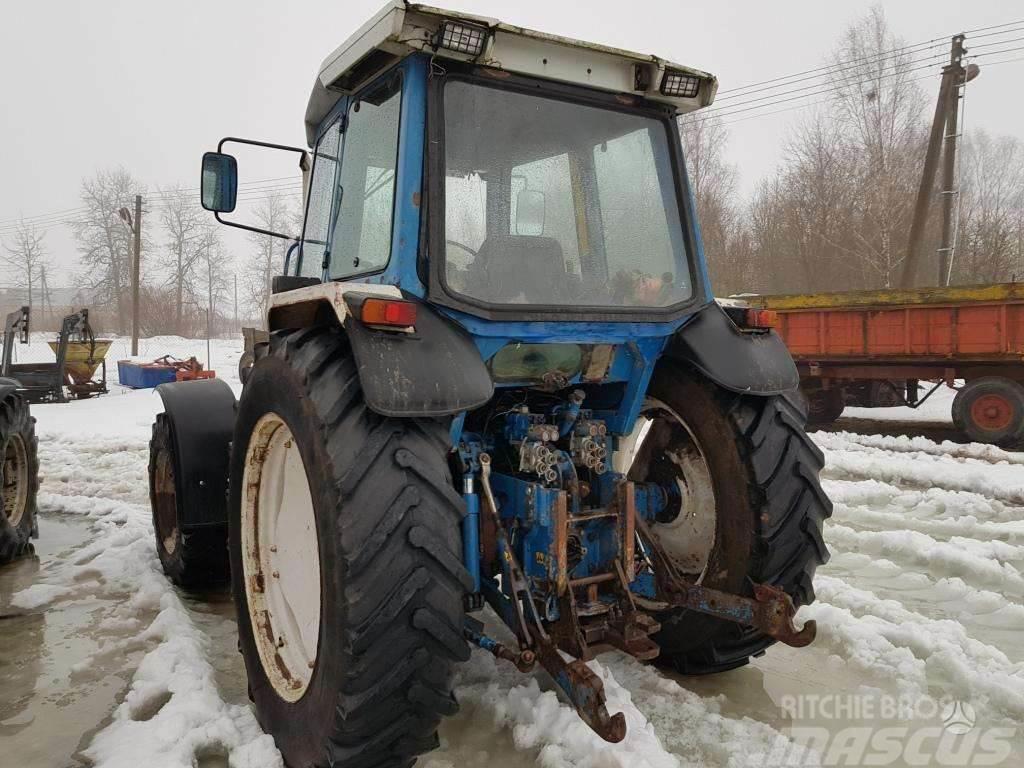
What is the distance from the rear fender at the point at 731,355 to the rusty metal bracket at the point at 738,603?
26.3 inches

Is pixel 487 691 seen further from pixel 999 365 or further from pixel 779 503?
pixel 999 365

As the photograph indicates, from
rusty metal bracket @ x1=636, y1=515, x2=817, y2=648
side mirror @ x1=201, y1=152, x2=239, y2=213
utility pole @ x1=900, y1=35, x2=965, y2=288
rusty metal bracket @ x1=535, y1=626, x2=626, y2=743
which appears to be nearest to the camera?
rusty metal bracket @ x1=535, y1=626, x2=626, y2=743

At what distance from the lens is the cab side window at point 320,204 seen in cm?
316

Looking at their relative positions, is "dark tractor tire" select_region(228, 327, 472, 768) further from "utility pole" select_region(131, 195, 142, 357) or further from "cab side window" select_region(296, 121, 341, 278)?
"utility pole" select_region(131, 195, 142, 357)

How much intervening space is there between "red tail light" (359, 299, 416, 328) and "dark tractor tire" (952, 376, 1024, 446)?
9.33 meters

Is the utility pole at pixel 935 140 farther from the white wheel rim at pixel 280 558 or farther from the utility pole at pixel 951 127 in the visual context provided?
the white wheel rim at pixel 280 558

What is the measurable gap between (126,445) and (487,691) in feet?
27.4

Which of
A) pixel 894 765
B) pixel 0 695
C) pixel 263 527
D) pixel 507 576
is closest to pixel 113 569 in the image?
pixel 0 695

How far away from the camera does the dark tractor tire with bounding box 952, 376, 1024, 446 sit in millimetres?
9078

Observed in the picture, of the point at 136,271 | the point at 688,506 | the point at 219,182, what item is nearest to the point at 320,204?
the point at 219,182

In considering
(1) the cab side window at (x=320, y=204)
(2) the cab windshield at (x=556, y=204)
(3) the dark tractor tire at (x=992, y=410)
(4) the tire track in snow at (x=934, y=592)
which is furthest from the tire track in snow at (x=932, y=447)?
(1) the cab side window at (x=320, y=204)

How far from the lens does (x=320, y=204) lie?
3.33m

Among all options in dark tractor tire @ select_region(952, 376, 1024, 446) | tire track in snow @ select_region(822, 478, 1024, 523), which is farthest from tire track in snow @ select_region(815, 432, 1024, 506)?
dark tractor tire @ select_region(952, 376, 1024, 446)

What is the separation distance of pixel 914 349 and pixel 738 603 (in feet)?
27.7
